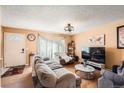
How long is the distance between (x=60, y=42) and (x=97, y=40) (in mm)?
2597

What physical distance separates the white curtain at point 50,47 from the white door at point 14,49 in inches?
38.5

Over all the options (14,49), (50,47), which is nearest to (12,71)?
(14,49)

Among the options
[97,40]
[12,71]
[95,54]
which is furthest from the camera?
[97,40]

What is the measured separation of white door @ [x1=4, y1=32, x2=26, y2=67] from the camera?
15.5 feet

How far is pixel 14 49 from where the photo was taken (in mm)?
4879

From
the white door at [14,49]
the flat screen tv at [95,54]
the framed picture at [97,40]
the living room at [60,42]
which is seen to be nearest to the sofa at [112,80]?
the living room at [60,42]

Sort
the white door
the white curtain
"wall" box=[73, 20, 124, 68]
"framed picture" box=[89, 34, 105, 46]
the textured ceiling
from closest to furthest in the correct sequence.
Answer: the textured ceiling, "wall" box=[73, 20, 124, 68], "framed picture" box=[89, 34, 105, 46], the white door, the white curtain

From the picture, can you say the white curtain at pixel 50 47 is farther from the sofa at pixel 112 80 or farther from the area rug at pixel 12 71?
the sofa at pixel 112 80

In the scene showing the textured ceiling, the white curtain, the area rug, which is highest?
the textured ceiling

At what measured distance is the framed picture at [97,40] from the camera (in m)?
4.39

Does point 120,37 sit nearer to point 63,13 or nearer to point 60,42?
point 63,13

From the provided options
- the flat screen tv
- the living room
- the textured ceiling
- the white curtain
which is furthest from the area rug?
the flat screen tv

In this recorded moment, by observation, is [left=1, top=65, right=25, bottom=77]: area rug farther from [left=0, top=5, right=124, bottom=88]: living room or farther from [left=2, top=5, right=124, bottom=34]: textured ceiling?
[left=2, top=5, right=124, bottom=34]: textured ceiling
